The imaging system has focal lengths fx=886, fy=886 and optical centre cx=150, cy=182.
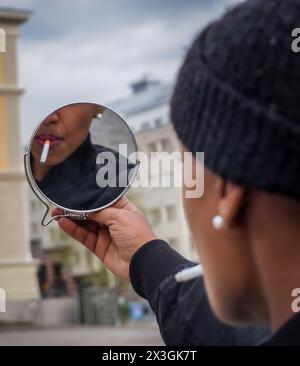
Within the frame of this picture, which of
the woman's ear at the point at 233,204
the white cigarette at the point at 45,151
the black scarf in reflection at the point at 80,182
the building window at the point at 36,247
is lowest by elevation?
the building window at the point at 36,247

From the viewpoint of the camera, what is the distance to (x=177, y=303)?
0.58 metres

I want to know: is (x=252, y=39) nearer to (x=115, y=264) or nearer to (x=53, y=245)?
(x=115, y=264)

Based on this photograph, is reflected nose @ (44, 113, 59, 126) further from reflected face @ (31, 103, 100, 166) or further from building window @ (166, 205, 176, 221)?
building window @ (166, 205, 176, 221)

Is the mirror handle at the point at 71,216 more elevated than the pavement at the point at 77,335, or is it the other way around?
the mirror handle at the point at 71,216

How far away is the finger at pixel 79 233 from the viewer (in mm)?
629

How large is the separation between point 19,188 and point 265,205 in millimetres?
9864

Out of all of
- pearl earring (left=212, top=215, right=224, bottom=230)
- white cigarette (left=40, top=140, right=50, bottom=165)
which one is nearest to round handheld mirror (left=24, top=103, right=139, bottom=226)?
white cigarette (left=40, top=140, right=50, bottom=165)

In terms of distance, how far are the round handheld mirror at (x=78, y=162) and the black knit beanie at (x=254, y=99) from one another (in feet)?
0.54

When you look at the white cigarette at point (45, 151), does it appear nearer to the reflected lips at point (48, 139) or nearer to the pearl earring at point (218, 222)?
the reflected lips at point (48, 139)

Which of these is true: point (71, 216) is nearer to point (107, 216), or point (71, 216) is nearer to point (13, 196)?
point (107, 216)

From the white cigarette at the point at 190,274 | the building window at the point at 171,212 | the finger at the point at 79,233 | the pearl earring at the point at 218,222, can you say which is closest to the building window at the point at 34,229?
the building window at the point at 171,212

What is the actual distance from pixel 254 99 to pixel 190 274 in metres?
0.16

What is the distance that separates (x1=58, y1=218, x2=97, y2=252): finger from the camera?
0.63 meters

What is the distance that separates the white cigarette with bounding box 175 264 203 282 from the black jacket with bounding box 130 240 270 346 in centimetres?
1
